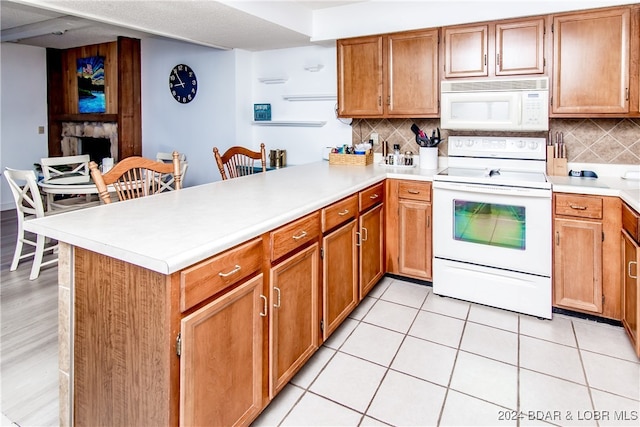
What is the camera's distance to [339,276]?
231 cm

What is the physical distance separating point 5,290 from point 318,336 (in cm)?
248

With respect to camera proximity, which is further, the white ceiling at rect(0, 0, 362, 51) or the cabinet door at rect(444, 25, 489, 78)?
the cabinet door at rect(444, 25, 489, 78)

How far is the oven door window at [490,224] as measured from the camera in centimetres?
259

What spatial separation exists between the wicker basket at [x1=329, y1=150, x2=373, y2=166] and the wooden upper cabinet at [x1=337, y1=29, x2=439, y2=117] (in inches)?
13.7

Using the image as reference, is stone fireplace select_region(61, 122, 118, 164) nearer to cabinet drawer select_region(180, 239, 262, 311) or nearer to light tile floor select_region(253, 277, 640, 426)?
light tile floor select_region(253, 277, 640, 426)

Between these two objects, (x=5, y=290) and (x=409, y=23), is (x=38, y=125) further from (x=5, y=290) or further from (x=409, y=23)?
(x=409, y=23)

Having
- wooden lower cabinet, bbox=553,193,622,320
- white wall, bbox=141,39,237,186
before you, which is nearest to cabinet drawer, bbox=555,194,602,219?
wooden lower cabinet, bbox=553,193,622,320

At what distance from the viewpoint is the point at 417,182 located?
2.97m

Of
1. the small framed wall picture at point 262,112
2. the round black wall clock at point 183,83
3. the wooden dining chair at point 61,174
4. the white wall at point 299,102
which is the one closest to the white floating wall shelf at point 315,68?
the white wall at point 299,102

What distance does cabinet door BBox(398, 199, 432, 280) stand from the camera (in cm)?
299

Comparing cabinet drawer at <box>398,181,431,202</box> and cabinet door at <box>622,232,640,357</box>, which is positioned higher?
cabinet drawer at <box>398,181,431,202</box>

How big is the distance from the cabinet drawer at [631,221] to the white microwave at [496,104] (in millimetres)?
771

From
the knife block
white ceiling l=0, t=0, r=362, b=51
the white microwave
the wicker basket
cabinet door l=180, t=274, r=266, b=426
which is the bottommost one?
cabinet door l=180, t=274, r=266, b=426

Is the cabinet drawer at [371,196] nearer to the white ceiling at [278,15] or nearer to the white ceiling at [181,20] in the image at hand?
the white ceiling at [278,15]
